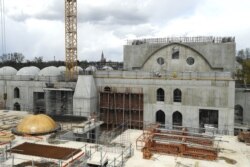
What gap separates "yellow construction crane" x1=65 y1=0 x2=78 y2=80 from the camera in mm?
45188

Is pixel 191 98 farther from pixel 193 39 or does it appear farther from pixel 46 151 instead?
pixel 46 151

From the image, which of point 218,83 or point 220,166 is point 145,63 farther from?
point 220,166

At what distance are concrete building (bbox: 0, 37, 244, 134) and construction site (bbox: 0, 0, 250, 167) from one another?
0.37ft

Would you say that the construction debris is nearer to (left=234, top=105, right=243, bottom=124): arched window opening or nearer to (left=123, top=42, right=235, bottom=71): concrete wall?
(left=234, top=105, right=243, bottom=124): arched window opening

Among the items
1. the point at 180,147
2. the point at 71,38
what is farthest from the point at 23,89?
the point at 180,147

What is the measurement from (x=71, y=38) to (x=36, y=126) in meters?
21.4

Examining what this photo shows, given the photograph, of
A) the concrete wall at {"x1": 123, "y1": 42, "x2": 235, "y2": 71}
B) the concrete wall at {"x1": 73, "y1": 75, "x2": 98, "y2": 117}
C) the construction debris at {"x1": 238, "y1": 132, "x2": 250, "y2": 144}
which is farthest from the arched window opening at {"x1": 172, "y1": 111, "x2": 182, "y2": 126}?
the concrete wall at {"x1": 73, "y1": 75, "x2": 98, "y2": 117}

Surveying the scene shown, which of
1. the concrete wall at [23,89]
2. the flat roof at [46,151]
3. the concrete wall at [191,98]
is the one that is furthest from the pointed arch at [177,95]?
the flat roof at [46,151]

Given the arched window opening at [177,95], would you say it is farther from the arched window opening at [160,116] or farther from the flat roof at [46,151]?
the flat roof at [46,151]

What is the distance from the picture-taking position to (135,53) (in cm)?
4544

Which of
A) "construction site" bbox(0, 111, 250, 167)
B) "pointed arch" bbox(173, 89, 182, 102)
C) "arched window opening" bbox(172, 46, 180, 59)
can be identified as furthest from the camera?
"arched window opening" bbox(172, 46, 180, 59)

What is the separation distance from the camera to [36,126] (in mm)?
27656

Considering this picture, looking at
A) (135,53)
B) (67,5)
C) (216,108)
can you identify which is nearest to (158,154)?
(216,108)

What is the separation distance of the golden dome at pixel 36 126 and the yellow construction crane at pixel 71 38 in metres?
16.3
